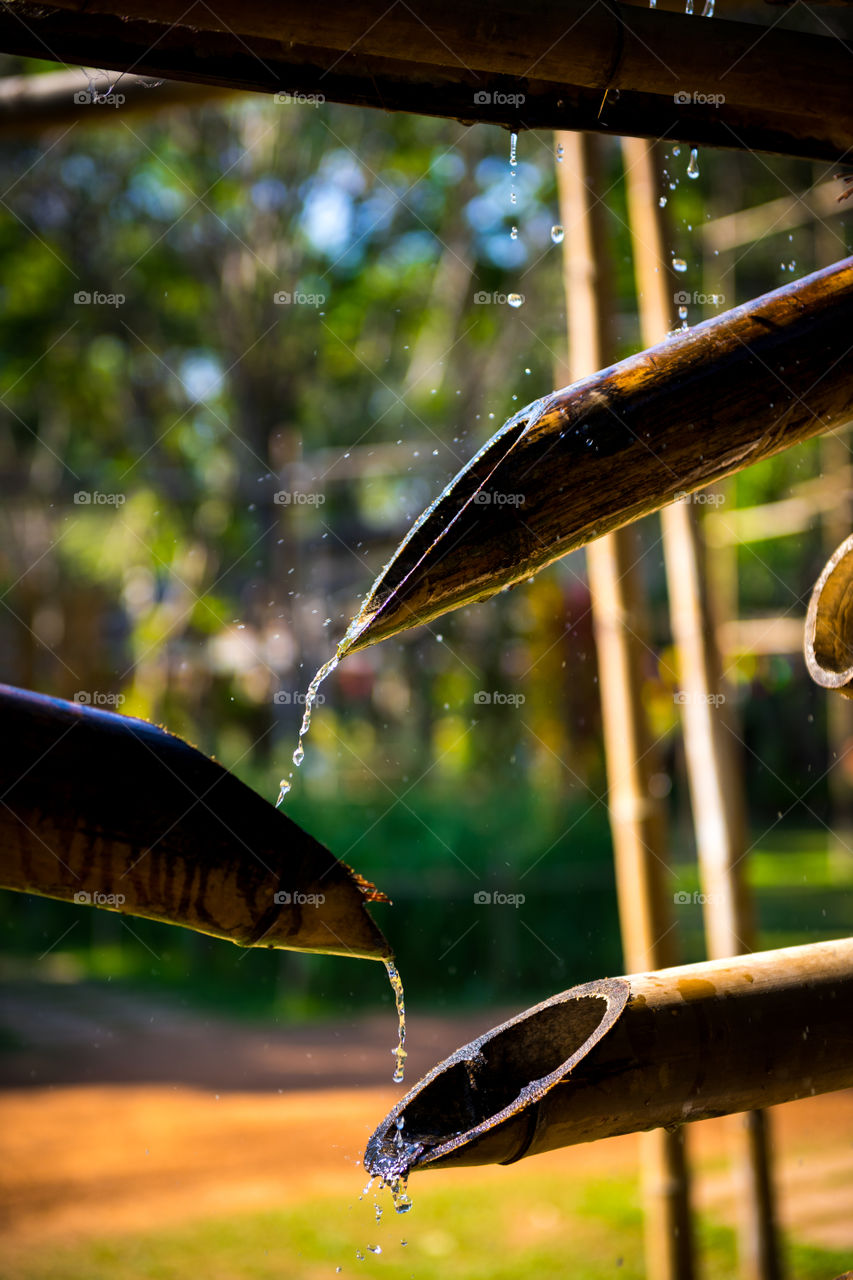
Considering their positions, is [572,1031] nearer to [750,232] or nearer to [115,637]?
[750,232]

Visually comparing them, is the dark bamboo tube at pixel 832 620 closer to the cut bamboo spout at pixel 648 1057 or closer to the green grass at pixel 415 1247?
the cut bamboo spout at pixel 648 1057

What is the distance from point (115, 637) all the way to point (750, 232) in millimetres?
7735

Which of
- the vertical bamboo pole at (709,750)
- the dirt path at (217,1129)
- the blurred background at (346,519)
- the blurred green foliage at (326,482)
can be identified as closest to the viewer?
the vertical bamboo pole at (709,750)

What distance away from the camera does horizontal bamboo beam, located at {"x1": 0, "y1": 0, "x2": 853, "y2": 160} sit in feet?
3.05

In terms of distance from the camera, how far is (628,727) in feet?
9.98

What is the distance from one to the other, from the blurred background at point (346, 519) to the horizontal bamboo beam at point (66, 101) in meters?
4.29

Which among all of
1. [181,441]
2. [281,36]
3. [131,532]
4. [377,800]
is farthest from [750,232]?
[281,36]

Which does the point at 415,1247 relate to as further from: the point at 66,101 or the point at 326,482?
the point at 326,482

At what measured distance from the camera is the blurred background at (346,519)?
7422 millimetres

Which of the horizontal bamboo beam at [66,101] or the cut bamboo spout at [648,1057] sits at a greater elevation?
the horizontal bamboo beam at [66,101]

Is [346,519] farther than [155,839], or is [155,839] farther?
[346,519]

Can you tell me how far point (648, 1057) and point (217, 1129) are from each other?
472 centimetres

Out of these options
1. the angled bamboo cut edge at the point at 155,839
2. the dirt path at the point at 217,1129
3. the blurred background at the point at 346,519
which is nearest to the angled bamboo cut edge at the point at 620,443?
A: the angled bamboo cut edge at the point at 155,839

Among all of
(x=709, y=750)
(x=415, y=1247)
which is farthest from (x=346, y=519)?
(x=709, y=750)
